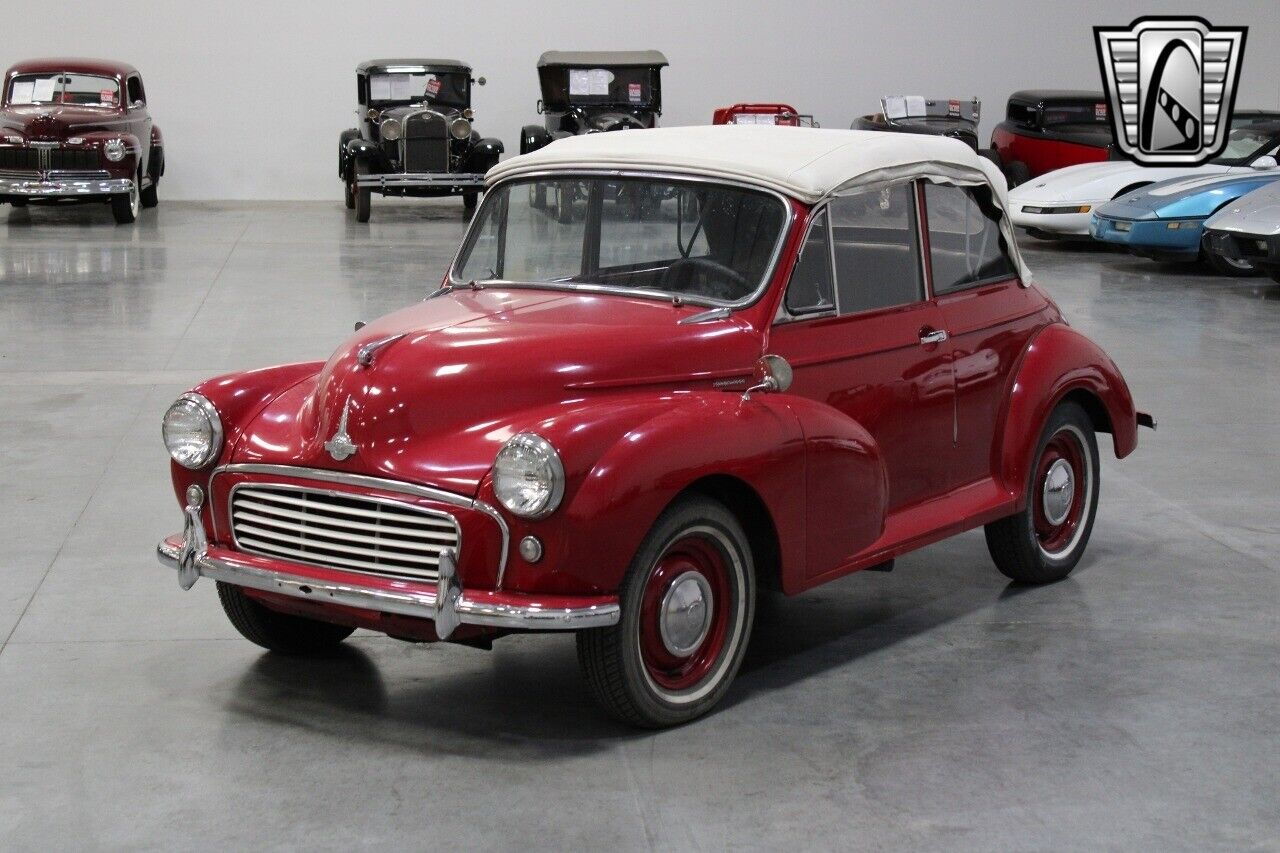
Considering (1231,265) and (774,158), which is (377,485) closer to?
(774,158)

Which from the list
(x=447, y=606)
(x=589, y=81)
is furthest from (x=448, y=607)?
(x=589, y=81)

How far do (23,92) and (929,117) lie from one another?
35.2ft

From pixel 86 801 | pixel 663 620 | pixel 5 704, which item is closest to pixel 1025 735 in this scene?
pixel 663 620

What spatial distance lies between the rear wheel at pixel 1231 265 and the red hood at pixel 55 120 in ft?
38.3

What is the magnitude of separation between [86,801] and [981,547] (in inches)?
135

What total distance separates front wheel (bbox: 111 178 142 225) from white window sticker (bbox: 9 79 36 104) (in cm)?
156

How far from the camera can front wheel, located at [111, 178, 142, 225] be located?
17578 millimetres

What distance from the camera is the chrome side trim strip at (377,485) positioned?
3.82 metres

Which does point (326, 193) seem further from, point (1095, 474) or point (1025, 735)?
point (1025, 735)

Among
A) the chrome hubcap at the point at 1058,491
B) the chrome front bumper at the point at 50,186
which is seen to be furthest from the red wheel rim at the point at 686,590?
the chrome front bumper at the point at 50,186

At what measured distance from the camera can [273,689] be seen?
4441 millimetres

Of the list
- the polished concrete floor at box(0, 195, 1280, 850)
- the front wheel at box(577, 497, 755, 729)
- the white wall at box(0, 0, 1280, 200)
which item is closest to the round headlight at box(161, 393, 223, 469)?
the polished concrete floor at box(0, 195, 1280, 850)

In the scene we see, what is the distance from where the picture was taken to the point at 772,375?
14.6 feet

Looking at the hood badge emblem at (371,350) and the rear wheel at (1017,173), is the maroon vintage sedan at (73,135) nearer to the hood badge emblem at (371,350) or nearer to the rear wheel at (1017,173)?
the rear wheel at (1017,173)
